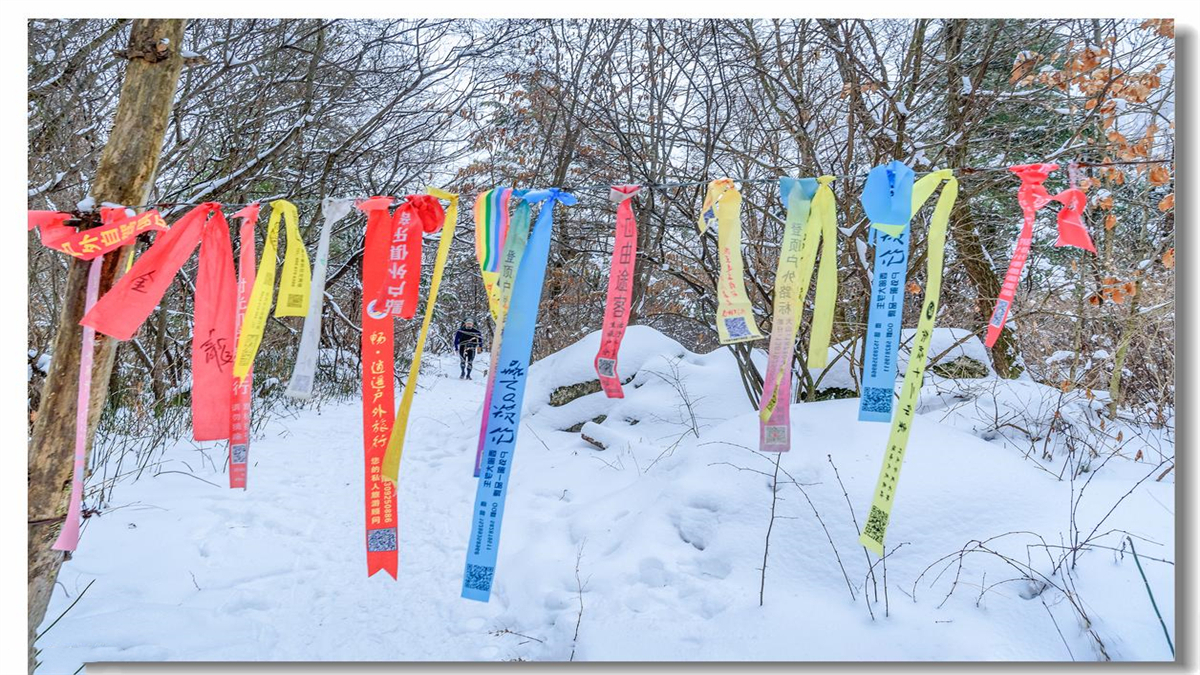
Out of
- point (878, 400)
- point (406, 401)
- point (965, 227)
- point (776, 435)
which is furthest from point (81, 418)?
point (965, 227)

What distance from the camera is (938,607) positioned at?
2219 millimetres

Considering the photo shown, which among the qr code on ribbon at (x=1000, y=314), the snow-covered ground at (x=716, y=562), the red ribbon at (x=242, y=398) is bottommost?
the snow-covered ground at (x=716, y=562)

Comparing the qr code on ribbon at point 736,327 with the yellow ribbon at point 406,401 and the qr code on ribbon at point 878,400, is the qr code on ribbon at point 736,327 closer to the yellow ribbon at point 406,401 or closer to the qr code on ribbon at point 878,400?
the qr code on ribbon at point 878,400

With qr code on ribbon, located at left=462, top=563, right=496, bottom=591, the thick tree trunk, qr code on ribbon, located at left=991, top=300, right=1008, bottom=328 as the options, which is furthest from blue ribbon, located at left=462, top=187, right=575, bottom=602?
qr code on ribbon, located at left=991, top=300, right=1008, bottom=328

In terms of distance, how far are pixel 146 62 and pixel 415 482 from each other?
3323mm

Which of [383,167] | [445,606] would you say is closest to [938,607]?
[445,606]

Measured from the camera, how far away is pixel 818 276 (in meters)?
1.88

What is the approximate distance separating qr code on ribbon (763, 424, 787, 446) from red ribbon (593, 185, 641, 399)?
508 mm

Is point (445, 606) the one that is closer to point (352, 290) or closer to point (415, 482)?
point (415, 482)

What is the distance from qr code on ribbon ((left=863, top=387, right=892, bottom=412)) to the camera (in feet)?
5.79

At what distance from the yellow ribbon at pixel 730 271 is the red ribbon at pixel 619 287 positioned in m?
0.26

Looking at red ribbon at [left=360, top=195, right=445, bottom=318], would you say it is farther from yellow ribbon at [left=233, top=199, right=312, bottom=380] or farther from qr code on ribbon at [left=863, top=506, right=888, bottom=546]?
qr code on ribbon at [left=863, top=506, right=888, bottom=546]

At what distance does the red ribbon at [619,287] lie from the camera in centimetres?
197

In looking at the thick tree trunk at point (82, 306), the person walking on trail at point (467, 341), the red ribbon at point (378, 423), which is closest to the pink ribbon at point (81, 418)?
the thick tree trunk at point (82, 306)
